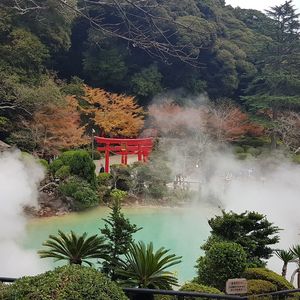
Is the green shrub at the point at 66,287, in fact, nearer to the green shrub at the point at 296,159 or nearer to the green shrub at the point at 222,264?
the green shrub at the point at 222,264

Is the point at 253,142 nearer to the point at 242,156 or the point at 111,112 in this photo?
the point at 242,156

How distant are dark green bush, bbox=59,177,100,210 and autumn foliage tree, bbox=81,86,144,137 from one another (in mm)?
7502

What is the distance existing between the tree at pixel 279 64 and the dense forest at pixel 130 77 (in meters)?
0.06

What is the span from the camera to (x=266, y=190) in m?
17.6

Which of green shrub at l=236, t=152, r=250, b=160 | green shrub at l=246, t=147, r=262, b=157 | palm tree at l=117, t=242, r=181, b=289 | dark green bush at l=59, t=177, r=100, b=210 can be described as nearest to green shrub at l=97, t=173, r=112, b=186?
dark green bush at l=59, t=177, r=100, b=210

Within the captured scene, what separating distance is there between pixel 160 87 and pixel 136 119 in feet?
12.3

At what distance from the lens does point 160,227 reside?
544 inches

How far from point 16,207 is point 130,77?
14.8m

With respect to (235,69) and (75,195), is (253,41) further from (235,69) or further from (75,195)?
(75,195)

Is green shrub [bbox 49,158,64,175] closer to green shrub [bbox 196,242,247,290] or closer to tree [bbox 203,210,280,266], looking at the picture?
tree [bbox 203,210,280,266]

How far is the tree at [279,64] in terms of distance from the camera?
23.1 m

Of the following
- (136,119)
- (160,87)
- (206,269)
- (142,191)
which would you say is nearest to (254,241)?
(206,269)

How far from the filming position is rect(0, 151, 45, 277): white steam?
959 centimetres

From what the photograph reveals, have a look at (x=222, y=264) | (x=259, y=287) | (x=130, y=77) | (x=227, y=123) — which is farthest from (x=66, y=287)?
(x=130, y=77)
